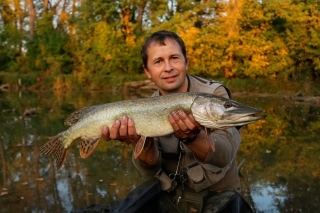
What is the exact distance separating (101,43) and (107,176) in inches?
1043

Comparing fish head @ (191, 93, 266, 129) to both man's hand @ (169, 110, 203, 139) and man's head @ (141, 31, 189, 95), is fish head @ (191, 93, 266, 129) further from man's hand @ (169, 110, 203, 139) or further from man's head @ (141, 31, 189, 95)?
man's head @ (141, 31, 189, 95)

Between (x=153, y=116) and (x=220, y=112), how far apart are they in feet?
1.99

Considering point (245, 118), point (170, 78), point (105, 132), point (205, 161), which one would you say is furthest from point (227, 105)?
point (105, 132)

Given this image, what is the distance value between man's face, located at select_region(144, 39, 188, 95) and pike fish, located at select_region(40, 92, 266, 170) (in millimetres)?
367

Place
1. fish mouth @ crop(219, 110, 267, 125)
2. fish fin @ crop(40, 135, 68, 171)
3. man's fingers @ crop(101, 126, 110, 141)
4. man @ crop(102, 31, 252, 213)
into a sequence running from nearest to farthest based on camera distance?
fish mouth @ crop(219, 110, 267, 125), man @ crop(102, 31, 252, 213), man's fingers @ crop(101, 126, 110, 141), fish fin @ crop(40, 135, 68, 171)

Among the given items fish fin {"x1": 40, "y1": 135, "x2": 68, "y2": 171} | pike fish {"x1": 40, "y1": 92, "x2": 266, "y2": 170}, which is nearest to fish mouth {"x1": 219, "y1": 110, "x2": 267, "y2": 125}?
pike fish {"x1": 40, "y1": 92, "x2": 266, "y2": 170}

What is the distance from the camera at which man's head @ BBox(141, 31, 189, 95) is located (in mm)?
3271

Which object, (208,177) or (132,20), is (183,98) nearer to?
(208,177)

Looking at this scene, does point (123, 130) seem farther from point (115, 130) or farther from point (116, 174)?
point (116, 174)

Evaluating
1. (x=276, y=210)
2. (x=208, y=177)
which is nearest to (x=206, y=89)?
(x=208, y=177)

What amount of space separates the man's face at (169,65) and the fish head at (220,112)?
0.57 meters

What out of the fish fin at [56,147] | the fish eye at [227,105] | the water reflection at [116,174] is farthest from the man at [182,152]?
the water reflection at [116,174]

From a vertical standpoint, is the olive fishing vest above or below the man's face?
below

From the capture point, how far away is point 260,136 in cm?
1000
